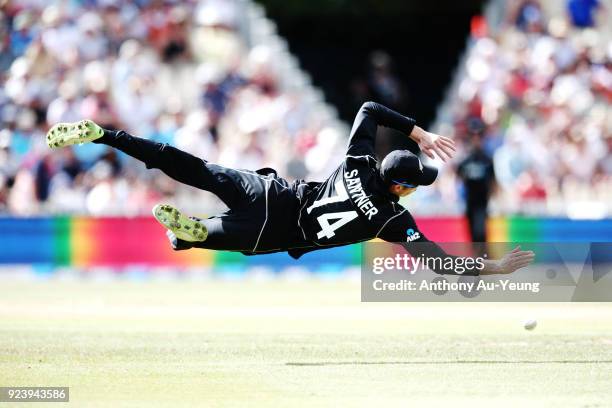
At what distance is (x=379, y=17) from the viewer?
76.3 feet

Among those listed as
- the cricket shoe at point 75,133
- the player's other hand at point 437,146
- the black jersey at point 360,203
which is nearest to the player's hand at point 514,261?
the black jersey at point 360,203

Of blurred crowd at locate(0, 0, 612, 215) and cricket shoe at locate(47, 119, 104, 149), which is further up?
blurred crowd at locate(0, 0, 612, 215)

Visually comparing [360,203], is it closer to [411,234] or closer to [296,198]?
[411,234]

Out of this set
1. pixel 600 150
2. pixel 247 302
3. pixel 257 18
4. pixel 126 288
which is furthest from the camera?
pixel 257 18

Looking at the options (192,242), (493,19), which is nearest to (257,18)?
(493,19)

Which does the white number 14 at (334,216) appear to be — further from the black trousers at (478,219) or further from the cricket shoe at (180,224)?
the black trousers at (478,219)

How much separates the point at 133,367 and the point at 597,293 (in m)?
7.95

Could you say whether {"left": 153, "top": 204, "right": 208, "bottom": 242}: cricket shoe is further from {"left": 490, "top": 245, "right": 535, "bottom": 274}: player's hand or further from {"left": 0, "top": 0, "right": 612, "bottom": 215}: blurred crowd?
{"left": 0, "top": 0, "right": 612, "bottom": 215}: blurred crowd

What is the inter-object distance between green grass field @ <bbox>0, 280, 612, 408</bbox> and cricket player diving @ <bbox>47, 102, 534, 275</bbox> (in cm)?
102

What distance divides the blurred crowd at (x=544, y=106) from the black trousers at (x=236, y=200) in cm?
833

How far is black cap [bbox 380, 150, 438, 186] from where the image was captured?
9.19 metres

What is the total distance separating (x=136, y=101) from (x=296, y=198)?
9.87 m

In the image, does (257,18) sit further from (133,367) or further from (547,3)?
(133,367)


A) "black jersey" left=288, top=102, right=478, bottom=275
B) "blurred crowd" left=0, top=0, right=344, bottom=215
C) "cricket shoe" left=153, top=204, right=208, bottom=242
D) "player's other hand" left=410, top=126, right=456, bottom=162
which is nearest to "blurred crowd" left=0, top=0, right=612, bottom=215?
"blurred crowd" left=0, top=0, right=344, bottom=215
